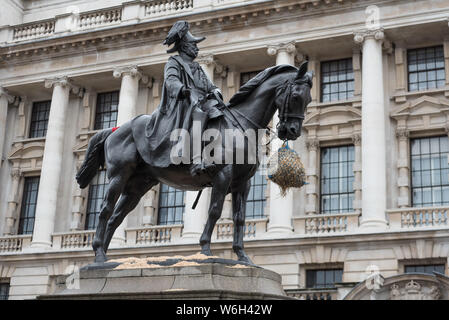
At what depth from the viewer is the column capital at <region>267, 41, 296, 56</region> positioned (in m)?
28.8

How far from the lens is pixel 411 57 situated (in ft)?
93.4

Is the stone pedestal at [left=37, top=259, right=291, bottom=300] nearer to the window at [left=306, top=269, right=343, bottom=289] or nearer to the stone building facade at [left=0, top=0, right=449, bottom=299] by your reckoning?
the stone building facade at [left=0, top=0, right=449, bottom=299]

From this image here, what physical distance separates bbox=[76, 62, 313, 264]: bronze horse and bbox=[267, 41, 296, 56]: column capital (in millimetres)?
20325

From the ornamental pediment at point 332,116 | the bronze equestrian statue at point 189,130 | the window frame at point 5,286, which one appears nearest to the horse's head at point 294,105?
the bronze equestrian statue at point 189,130

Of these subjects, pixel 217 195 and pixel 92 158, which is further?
pixel 92 158

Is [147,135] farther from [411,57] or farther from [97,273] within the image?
[411,57]

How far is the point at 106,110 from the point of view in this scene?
112 feet

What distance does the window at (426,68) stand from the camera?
27656 millimetres

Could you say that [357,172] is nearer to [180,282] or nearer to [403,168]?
[403,168]

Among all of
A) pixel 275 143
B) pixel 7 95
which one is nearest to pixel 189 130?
pixel 275 143

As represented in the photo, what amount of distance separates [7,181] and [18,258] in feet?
16.5

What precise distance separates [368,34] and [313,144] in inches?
191
